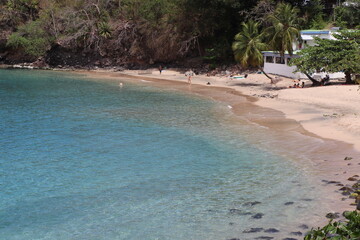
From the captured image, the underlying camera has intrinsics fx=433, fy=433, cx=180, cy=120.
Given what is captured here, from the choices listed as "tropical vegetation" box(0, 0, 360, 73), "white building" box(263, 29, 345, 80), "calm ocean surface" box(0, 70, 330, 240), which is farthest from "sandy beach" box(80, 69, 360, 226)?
"tropical vegetation" box(0, 0, 360, 73)

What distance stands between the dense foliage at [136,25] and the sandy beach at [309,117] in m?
9.26

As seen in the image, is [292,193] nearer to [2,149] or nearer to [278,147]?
[278,147]

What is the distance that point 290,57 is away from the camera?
43.1 metres

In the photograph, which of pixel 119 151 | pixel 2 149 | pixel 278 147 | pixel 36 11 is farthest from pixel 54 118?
pixel 36 11

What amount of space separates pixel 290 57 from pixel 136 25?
2726cm

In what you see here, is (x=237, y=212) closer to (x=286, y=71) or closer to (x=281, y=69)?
(x=286, y=71)

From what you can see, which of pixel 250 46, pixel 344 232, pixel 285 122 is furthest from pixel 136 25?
pixel 344 232

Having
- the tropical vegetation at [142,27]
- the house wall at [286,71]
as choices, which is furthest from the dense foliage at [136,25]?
the house wall at [286,71]

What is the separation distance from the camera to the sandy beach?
658 inches

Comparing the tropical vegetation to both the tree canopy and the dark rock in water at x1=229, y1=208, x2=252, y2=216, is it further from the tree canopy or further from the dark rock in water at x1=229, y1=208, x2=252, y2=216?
the dark rock in water at x1=229, y1=208, x2=252, y2=216

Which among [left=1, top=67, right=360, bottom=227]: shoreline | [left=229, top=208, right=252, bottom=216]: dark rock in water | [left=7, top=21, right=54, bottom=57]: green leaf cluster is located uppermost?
[left=7, top=21, right=54, bottom=57]: green leaf cluster

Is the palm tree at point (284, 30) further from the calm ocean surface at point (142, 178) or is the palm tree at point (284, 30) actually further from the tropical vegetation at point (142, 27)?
the calm ocean surface at point (142, 178)

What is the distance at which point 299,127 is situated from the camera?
81.7 feet

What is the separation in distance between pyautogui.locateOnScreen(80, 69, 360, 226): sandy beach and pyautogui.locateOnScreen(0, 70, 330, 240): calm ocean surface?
1050 mm
